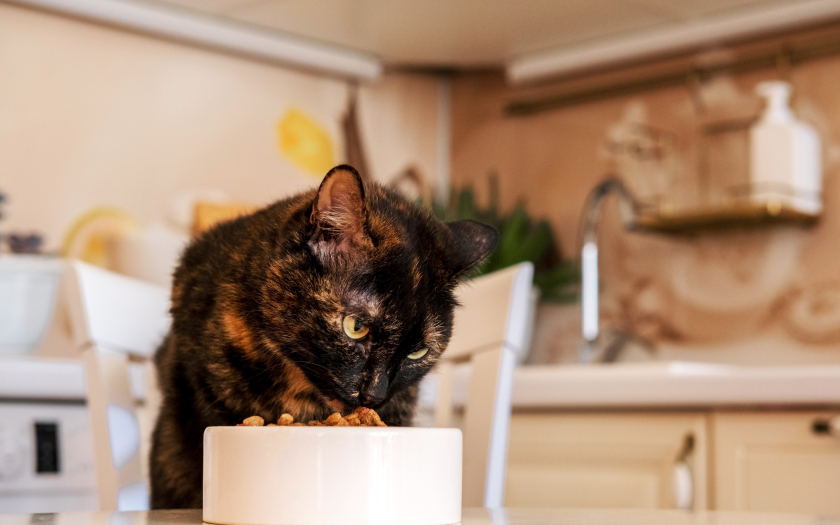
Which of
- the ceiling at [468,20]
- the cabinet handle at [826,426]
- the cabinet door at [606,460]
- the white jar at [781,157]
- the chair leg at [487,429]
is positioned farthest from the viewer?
the ceiling at [468,20]

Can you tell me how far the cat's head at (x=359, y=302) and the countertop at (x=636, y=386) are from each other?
0.72 meters

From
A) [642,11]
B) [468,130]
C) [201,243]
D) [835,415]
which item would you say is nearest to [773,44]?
[642,11]

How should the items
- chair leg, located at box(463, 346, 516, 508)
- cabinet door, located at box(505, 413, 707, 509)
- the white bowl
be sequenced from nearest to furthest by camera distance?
the white bowl → chair leg, located at box(463, 346, 516, 508) → cabinet door, located at box(505, 413, 707, 509)

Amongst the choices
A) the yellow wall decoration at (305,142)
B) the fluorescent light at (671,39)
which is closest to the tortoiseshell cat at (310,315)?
the fluorescent light at (671,39)

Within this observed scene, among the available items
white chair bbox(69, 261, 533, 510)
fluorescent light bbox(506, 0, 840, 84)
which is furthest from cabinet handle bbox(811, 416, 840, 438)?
fluorescent light bbox(506, 0, 840, 84)

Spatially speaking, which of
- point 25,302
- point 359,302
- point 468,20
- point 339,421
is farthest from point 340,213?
point 468,20

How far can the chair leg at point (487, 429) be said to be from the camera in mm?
971

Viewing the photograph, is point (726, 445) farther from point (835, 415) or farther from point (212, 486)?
point (212, 486)

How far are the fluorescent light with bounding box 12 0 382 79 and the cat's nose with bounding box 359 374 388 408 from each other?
69.9 inches

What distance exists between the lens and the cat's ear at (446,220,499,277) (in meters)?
0.75

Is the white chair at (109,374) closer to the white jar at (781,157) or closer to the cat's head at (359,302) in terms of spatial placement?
the cat's head at (359,302)

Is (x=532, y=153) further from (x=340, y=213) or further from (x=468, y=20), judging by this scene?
(x=340, y=213)

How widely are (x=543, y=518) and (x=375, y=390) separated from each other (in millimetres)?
171

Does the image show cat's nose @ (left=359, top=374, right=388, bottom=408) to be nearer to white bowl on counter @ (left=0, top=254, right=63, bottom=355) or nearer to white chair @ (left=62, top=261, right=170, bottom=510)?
white chair @ (left=62, top=261, right=170, bottom=510)
